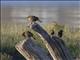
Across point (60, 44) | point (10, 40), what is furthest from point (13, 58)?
point (60, 44)

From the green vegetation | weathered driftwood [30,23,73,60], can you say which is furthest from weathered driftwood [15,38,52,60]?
the green vegetation

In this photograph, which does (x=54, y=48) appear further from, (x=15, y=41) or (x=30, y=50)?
(x=15, y=41)

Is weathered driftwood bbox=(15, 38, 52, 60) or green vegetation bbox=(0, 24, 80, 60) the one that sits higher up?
weathered driftwood bbox=(15, 38, 52, 60)

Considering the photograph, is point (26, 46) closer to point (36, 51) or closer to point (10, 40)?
point (36, 51)

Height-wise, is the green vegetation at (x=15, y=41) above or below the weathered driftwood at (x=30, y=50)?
below

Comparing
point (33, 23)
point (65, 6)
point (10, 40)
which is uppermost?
point (33, 23)

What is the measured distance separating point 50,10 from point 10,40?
12.7 metres

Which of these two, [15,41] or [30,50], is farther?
[15,41]

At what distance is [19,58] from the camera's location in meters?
9.39

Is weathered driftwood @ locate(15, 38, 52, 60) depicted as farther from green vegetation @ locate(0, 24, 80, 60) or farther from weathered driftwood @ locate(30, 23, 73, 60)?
green vegetation @ locate(0, 24, 80, 60)

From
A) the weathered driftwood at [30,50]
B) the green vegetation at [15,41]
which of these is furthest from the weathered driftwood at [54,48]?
the green vegetation at [15,41]

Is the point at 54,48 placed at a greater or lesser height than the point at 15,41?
greater

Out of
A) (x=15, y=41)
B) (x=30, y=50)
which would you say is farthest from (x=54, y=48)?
(x=15, y=41)

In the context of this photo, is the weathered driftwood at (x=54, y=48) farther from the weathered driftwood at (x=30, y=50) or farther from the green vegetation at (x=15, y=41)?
the green vegetation at (x=15, y=41)
